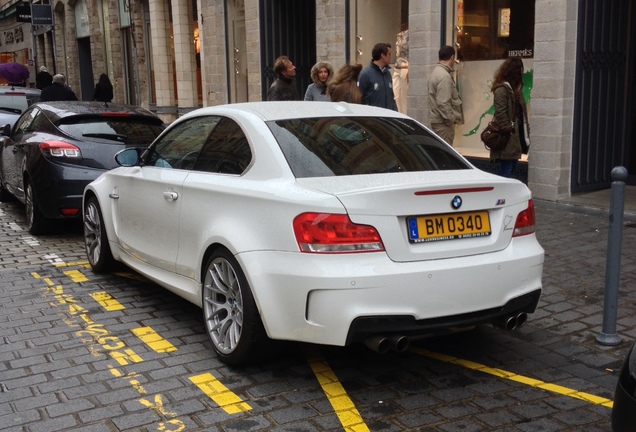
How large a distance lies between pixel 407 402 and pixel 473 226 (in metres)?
1.04

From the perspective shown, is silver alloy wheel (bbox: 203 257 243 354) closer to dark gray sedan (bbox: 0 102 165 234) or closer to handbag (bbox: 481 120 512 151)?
dark gray sedan (bbox: 0 102 165 234)

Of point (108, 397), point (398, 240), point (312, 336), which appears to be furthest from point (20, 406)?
point (398, 240)

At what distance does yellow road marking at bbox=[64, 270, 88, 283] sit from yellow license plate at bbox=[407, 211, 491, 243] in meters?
3.86

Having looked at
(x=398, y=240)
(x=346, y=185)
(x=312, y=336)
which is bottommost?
(x=312, y=336)

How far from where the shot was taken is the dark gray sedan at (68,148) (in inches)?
329

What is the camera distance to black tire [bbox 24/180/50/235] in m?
8.78

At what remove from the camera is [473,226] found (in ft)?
13.9

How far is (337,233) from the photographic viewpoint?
12.9 ft

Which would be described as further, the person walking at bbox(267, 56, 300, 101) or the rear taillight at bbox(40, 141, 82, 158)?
the person walking at bbox(267, 56, 300, 101)

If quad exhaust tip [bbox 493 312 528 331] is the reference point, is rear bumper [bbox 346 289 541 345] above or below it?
above

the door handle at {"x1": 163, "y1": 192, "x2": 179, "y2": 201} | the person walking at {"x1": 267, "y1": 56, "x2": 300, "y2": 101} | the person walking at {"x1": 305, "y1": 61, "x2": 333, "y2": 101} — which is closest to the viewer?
the door handle at {"x1": 163, "y1": 192, "x2": 179, "y2": 201}

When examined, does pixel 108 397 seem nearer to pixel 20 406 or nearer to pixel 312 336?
pixel 20 406

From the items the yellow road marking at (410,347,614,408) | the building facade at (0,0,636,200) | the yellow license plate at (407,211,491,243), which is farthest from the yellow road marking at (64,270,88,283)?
the building facade at (0,0,636,200)

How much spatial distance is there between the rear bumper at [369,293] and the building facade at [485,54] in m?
6.24
